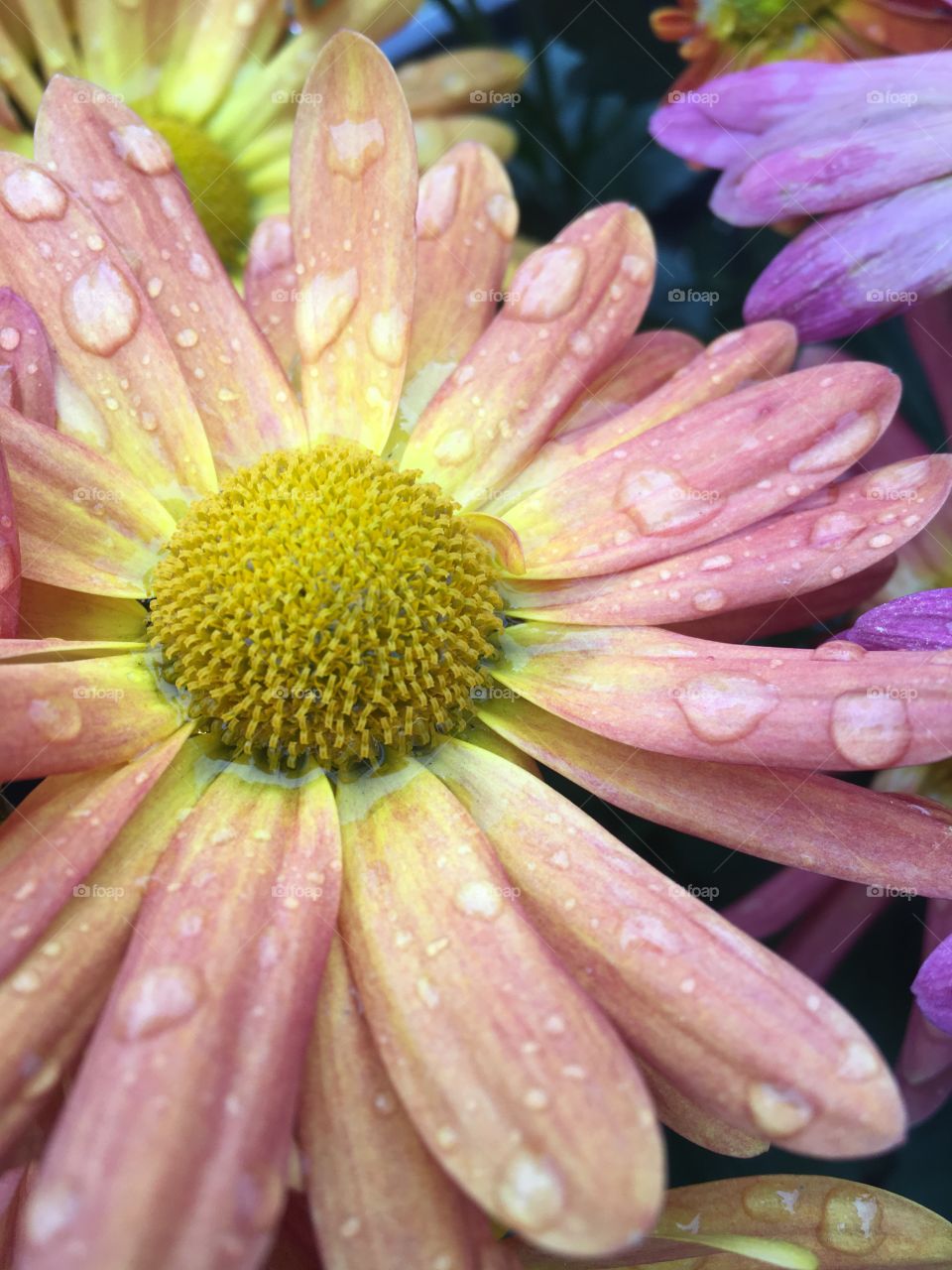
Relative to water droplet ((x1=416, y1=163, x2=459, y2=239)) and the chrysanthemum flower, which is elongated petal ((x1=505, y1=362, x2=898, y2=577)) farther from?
the chrysanthemum flower

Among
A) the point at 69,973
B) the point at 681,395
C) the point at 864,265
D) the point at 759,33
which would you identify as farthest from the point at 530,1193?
the point at 759,33

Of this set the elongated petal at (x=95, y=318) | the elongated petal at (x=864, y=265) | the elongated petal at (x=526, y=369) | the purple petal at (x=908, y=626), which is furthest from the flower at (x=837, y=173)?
the elongated petal at (x=95, y=318)

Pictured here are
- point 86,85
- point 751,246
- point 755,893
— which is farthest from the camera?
point 751,246

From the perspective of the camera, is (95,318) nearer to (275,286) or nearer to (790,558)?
(275,286)

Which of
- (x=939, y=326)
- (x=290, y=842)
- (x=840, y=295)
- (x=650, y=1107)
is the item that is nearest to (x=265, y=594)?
(x=290, y=842)

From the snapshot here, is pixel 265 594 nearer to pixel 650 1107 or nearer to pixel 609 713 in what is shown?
pixel 609 713

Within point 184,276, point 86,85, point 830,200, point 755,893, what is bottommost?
point 755,893
